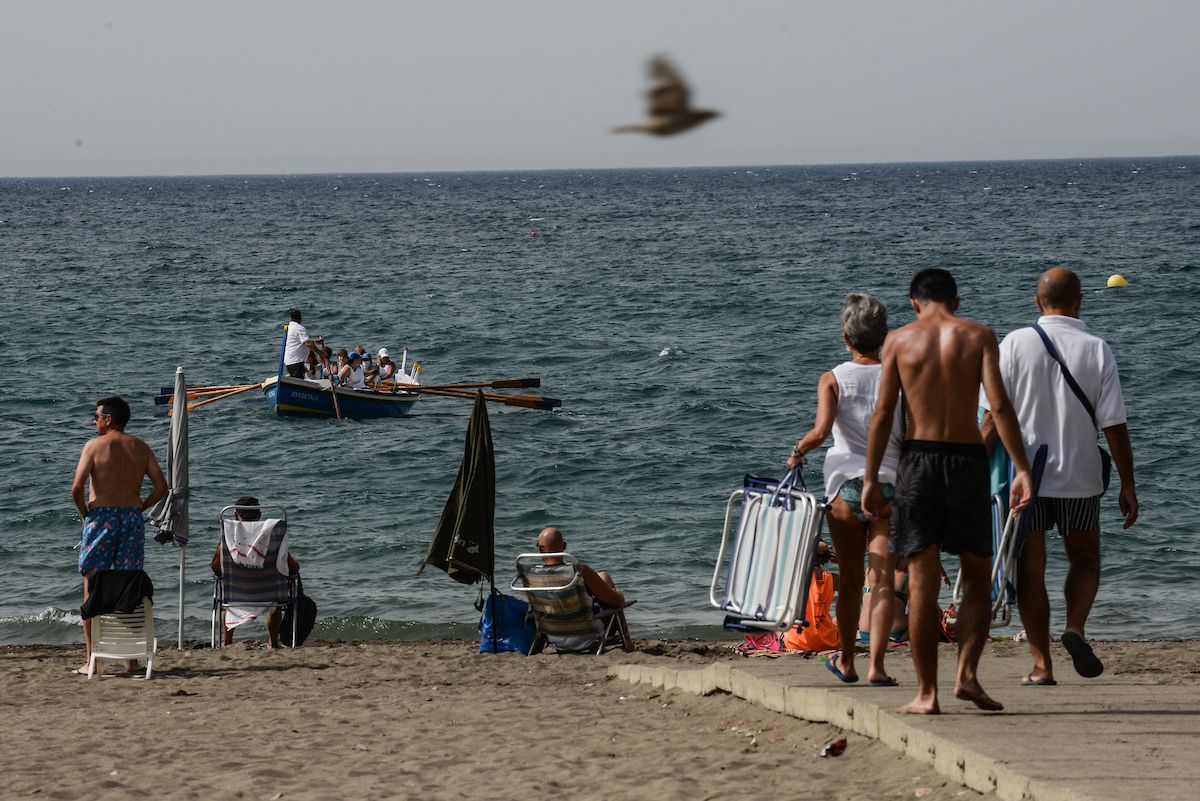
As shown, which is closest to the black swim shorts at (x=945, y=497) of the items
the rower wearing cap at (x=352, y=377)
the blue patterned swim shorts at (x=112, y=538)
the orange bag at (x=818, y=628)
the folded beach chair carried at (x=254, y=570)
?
the orange bag at (x=818, y=628)

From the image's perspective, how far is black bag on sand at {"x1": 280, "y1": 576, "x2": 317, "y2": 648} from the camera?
428 inches

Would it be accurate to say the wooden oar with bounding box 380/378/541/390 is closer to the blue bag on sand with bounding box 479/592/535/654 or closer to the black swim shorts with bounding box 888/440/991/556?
the blue bag on sand with bounding box 479/592/535/654

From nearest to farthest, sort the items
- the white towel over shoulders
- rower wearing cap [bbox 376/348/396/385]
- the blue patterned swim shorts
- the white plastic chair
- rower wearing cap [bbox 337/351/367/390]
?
the blue patterned swim shorts < the white plastic chair < the white towel over shoulders < rower wearing cap [bbox 337/351/367/390] < rower wearing cap [bbox 376/348/396/385]

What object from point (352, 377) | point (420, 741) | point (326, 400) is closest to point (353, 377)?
point (352, 377)

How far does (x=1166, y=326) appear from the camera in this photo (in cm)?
3450

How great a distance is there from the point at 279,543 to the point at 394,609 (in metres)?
3.18

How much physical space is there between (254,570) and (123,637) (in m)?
1.48

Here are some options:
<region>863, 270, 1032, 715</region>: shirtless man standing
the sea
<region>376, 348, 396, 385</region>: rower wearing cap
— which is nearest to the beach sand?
<region>863, 270, 1032, 715</region>: shirtless man standing

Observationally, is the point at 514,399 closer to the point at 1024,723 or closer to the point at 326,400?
the point at 326,400

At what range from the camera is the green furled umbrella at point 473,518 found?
33.9 feet

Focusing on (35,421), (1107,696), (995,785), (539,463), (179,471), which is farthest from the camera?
(35,421)

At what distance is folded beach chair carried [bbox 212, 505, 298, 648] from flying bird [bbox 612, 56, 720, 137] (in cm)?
735

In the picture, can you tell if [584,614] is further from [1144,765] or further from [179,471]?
[1144,765]

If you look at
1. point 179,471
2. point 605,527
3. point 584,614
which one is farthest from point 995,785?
point 605,527
